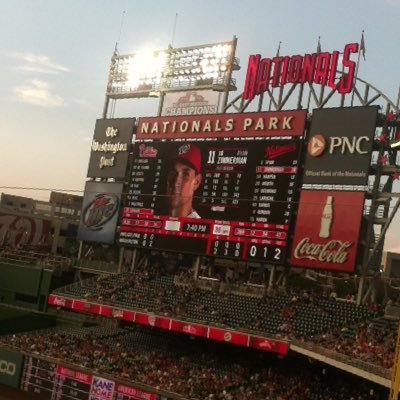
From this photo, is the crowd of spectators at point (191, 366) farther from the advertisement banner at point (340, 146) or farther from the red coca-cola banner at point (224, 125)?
the red coca-cola banner at point (224, 125)

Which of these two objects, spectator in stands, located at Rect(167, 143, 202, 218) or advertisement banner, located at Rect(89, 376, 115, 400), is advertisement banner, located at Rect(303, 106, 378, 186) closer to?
spectator in stands, located at Rect(167, 143, 202, 218)

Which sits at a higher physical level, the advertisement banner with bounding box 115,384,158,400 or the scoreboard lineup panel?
the scoreboard lineup panel

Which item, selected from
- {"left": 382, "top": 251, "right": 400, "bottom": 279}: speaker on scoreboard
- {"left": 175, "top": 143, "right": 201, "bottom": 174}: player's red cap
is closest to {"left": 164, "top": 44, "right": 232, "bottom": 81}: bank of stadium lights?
{"left": 175, "top": 143, "right": 201, "bottom": 174}: player's red cap

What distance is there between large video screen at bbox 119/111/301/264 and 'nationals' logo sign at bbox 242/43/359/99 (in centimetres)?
271

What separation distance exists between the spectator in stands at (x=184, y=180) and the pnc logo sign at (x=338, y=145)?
5.73m

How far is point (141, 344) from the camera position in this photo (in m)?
30.4

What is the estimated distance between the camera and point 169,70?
35.2 metres

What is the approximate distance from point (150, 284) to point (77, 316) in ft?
18.1

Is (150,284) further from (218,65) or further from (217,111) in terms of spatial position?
(218,65)

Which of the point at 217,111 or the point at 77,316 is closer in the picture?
the point at 217,111

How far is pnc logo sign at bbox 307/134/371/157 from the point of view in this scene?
2629cm

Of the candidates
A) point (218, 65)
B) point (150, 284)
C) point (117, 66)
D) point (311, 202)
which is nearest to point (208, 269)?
point (150, 284)

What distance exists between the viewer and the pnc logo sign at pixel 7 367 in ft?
97.6

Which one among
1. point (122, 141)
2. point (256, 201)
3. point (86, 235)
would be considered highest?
point (122, 141)
